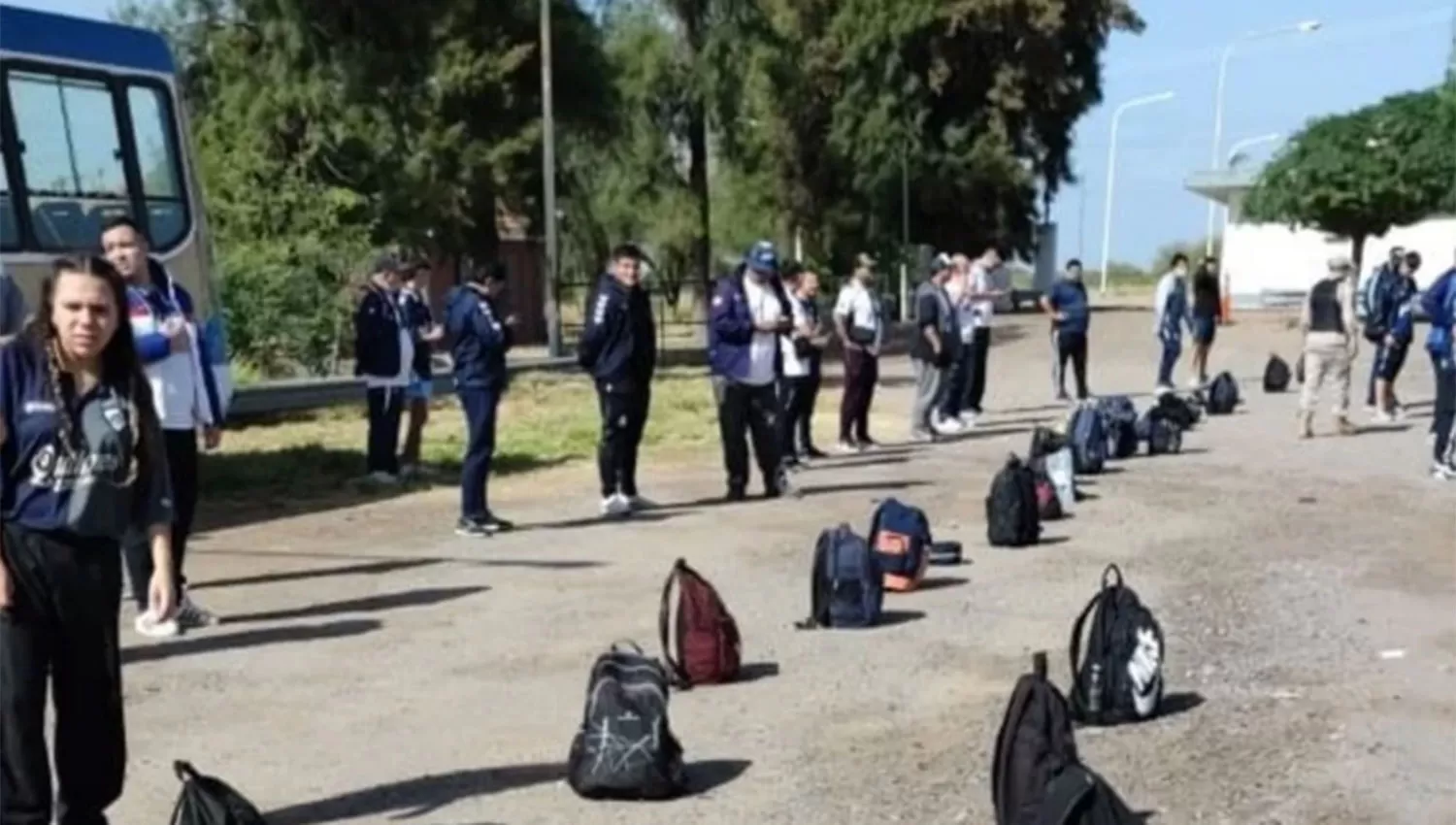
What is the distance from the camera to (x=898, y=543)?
11320 millimetres

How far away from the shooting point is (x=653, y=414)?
2431cm

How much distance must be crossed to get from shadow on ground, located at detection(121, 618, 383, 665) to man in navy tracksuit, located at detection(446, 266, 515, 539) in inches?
118

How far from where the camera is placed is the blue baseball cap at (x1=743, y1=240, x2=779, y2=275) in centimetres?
1533

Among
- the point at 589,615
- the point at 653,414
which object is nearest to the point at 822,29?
the point at 653,414

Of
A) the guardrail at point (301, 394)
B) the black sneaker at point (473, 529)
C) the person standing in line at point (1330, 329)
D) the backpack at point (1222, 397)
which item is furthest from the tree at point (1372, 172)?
the black sneaker at point (473, 529)

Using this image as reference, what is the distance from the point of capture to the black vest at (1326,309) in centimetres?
1981

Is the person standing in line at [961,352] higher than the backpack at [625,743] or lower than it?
lower

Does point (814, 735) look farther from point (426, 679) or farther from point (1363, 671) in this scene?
point (1363, 671)

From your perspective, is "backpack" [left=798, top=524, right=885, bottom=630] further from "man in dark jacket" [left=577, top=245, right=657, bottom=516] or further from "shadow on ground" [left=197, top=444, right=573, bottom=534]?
"shadow on ground" [left=197, top=444, right=573, bottom=534]

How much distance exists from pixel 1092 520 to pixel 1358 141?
38.7 meters

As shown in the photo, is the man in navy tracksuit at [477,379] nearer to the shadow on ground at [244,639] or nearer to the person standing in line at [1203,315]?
the shadow on ground at [244,639]

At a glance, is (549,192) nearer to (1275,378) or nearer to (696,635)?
(1275,378)

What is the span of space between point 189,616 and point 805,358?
336 inches

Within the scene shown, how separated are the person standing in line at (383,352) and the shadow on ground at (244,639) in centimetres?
606
